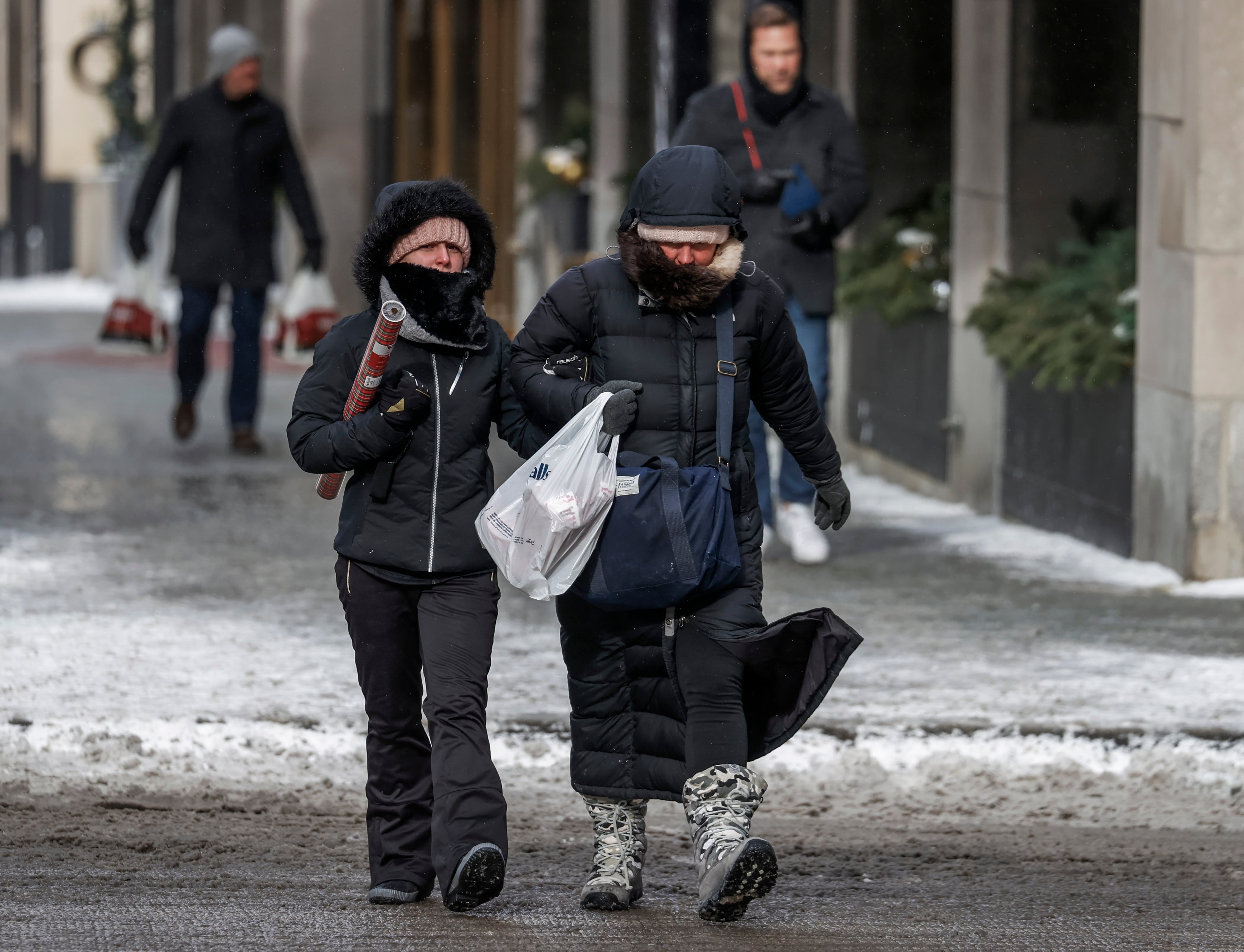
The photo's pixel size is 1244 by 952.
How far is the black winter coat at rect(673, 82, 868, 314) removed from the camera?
830 centimetres

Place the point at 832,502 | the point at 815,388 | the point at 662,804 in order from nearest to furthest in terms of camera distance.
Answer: the point at 832,502 < the point at 662,804 < the point at 815,388

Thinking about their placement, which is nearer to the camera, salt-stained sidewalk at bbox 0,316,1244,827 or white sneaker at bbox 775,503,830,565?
salt-stained sidewalk at bbox 0,316,1244,827

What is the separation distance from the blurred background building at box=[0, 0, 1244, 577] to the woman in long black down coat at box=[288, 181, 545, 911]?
381 centimetres

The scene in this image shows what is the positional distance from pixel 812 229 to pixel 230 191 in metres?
3.88

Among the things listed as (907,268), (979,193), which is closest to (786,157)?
(979,193)

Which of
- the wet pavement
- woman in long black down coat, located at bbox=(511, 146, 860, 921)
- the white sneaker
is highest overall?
woman in long black down coat, located at bbox=(511, 146, 860, 921)

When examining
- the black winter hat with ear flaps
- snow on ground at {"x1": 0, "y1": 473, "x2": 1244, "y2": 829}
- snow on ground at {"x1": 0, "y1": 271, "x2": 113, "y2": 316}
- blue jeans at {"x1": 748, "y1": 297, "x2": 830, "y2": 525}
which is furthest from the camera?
snow on ground at {"x1": 0, "y1": 271, "x2": 113, "y2": 316}

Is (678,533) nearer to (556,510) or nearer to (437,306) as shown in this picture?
(556,510)

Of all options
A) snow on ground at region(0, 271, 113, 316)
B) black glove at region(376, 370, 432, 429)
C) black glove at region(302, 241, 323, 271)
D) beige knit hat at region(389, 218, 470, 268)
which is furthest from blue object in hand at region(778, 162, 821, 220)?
snow on ground at region(0, 271, 113, 316)

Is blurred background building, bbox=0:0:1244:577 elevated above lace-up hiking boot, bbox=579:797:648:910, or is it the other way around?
blurred background building, bbox=0:0:1244:577

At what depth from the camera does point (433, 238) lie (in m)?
4.86

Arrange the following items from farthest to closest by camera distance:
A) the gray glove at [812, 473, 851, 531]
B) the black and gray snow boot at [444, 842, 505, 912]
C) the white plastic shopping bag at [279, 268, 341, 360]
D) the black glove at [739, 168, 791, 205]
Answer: the white plastic shopping bag at [279, 268, 341, 360], the black glove at [739, 168, 791, 205], the gray glove at [812, 473, 851, 531], the black and gray snow boot at [444, 842, 505, 912]

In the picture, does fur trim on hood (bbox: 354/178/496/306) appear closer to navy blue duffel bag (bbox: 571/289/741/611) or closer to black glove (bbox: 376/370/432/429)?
black glove (bbox: 376/370/432/429)

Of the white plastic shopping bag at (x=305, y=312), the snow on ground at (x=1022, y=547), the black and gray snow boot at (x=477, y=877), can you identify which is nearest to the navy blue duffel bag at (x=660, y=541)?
the black and gray snow boot at (x=477, y=877)
